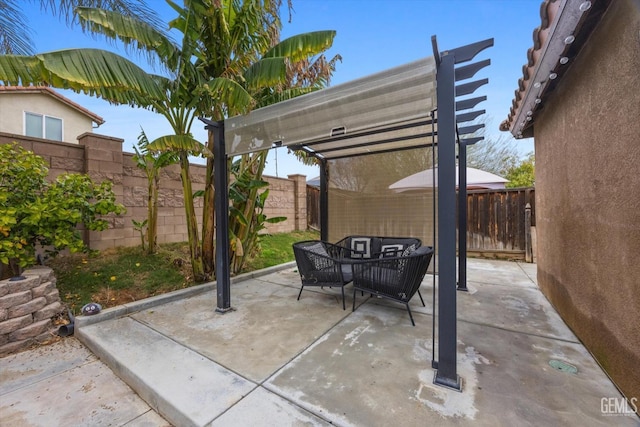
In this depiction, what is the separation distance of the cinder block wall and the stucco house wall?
606 centimetres

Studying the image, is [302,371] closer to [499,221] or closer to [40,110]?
[499,221]

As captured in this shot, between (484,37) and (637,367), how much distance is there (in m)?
2.53

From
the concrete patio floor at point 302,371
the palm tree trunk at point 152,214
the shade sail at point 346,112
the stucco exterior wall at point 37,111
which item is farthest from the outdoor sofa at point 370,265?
the stucco exterior wall at point 37,111

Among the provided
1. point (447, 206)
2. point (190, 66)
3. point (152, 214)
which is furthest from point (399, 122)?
point (152, 214)

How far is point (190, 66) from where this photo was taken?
12.9 feet

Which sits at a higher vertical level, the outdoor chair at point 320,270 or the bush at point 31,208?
the bush at point 31,208

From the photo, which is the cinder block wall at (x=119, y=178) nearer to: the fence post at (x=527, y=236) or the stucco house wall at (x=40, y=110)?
the stucco house wall at (x=40, y=110)

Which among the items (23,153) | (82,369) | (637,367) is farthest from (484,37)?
(23,153)

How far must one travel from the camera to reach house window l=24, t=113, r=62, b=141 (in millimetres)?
8477

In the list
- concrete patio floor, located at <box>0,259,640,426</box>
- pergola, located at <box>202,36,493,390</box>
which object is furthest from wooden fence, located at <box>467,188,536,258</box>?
pergola, located at <box>202,36,493,390</box>

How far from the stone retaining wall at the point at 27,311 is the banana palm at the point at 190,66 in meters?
1.80

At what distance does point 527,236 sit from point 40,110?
50.2 ft

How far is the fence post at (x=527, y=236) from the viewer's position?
6.21 meters

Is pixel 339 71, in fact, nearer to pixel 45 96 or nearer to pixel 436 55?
pixel 436 55
